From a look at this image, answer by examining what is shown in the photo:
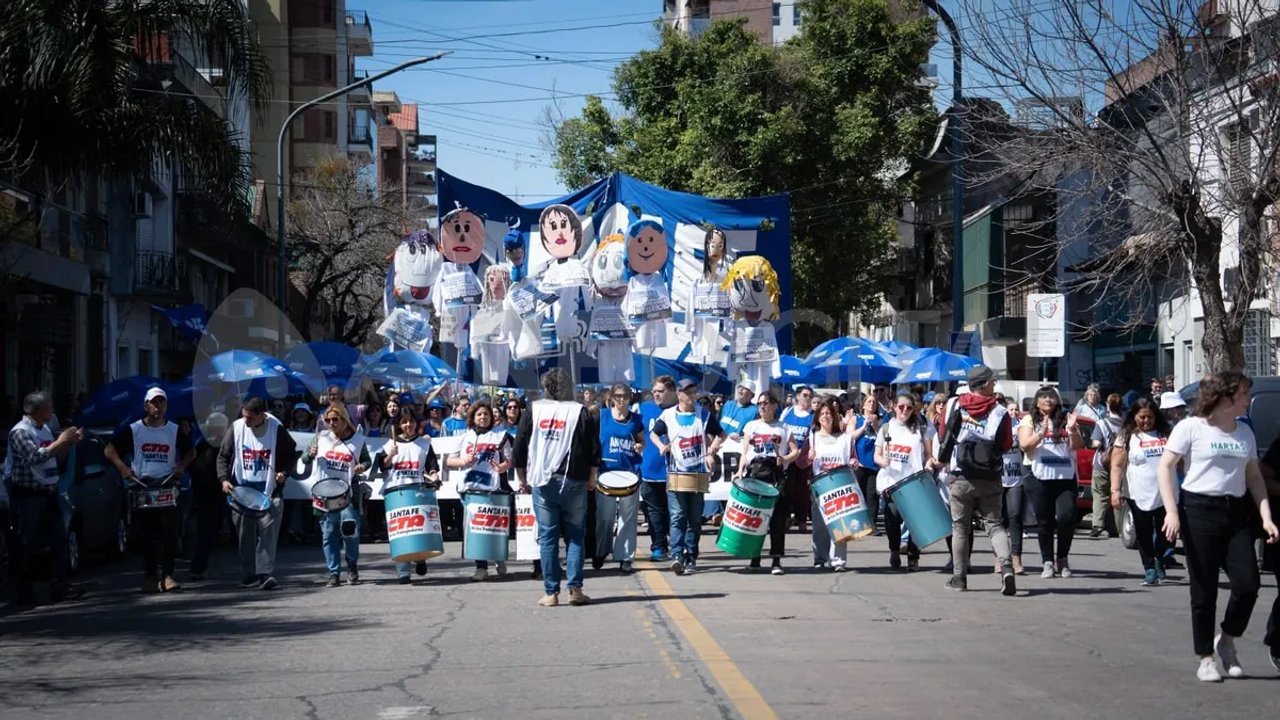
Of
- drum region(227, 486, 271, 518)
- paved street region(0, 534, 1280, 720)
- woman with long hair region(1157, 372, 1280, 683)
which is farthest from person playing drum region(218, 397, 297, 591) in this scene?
woman with long hair region(1157, 372, 1280, 683)

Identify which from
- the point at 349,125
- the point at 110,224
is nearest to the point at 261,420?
the point at 110,224

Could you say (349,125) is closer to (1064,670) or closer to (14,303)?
(14,303)

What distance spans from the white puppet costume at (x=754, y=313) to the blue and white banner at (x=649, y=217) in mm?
949

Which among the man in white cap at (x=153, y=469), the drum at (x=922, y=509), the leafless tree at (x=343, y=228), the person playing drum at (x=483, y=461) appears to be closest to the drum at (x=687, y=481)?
the person playing drum at (x=483, y=461)

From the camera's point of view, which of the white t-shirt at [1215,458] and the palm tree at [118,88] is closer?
the white t-shirt at [1215,458]

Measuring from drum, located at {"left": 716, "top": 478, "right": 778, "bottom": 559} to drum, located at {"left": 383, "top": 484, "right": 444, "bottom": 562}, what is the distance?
2707mm

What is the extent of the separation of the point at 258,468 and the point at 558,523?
3.41 metres

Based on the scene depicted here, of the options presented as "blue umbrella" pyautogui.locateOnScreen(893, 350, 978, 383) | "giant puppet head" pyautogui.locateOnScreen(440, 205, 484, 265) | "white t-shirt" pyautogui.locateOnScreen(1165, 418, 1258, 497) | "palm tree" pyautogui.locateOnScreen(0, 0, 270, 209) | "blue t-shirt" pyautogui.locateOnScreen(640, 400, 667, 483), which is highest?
"palm tree" pyautogui.locateOnScreen(0, 0, 270, 209)

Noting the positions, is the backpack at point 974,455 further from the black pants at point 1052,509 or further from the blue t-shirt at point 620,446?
the blue t-shirt at point 620,446

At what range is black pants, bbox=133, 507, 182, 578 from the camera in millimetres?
14484

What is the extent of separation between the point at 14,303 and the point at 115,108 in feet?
37.3

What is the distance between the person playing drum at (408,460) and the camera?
15086mm

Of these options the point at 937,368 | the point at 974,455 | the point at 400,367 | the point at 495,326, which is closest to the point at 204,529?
the point at 974,455

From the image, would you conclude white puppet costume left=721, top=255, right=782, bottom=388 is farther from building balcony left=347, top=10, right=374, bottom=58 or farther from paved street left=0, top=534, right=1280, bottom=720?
building balcony left=347, top=10, right=374, bottom=58
